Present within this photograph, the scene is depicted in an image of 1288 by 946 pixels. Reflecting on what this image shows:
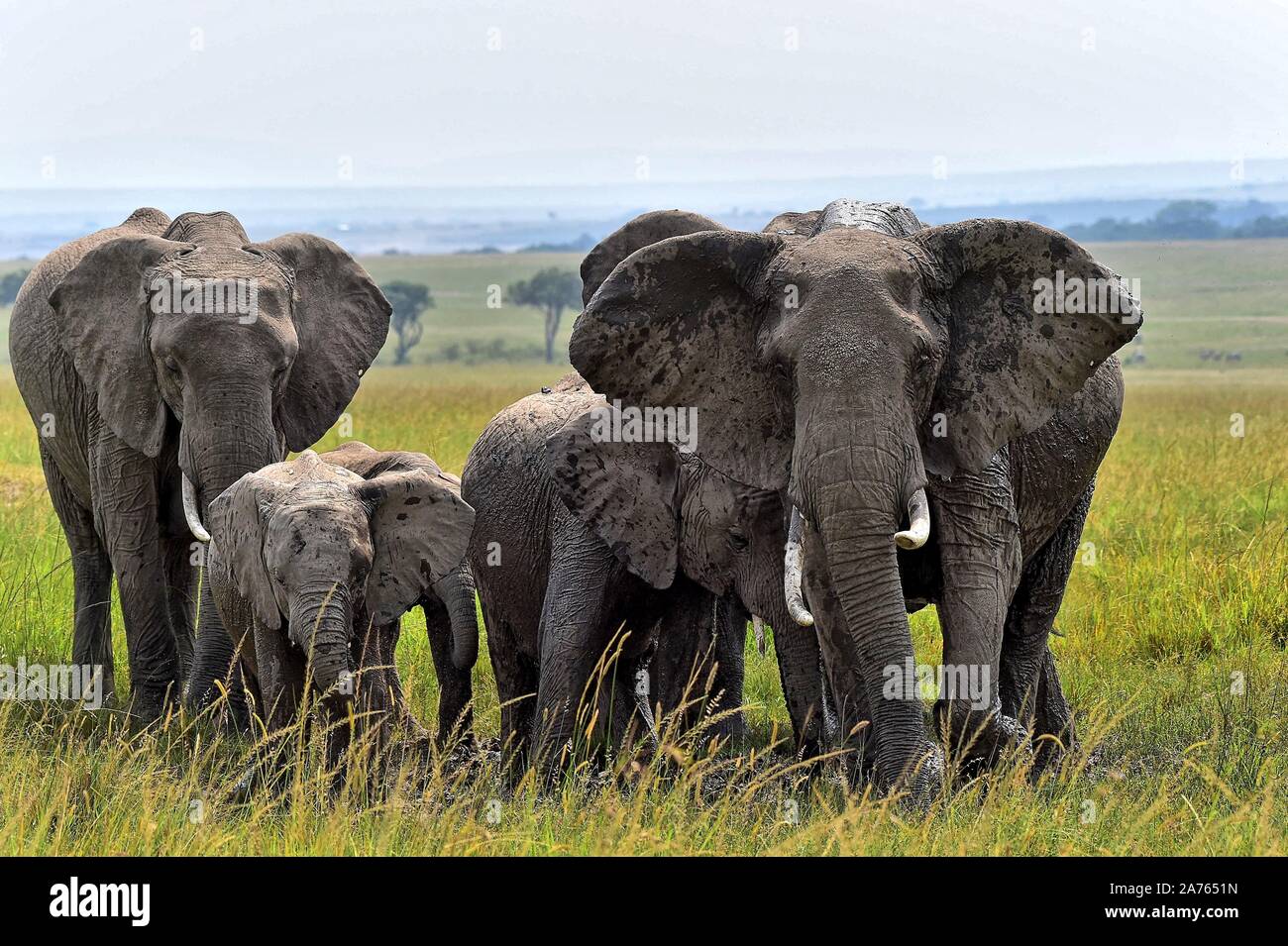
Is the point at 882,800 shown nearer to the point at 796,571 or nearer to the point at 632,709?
the point at 796,571

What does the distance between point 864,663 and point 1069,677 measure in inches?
158

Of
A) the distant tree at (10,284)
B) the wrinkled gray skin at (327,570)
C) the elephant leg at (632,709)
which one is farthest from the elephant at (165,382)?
the distant tree at (10,284)

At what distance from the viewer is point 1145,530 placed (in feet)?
43.8

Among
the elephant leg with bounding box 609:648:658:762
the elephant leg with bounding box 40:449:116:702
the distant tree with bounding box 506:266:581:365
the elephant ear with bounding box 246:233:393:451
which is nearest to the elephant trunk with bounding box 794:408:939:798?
the elephant leg with bounding box 609:648:658:762

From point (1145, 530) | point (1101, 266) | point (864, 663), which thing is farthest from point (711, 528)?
point (1145, 530)

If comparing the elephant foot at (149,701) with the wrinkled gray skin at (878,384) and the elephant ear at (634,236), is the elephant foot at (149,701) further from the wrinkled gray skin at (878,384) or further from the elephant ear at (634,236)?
the wrinkled gray skin at (878,384)

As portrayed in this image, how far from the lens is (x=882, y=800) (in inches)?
250

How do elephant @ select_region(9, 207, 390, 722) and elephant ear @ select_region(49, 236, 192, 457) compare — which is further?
elephant ear @ select_region(49, 236, 192, 457)

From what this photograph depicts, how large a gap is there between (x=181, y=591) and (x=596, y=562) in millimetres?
3053

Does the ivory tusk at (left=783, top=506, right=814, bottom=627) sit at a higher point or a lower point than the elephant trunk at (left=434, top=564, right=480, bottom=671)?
higher

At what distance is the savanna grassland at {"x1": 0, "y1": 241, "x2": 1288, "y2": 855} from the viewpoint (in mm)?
6250

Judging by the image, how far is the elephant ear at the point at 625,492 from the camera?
7.89 metres

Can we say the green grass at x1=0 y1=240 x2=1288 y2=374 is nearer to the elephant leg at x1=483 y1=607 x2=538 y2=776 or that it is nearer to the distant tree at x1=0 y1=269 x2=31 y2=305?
the distant tree at x1=0 y1=269 x2=31 y2=305

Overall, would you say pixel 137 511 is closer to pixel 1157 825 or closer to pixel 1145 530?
pixel 1157 825
